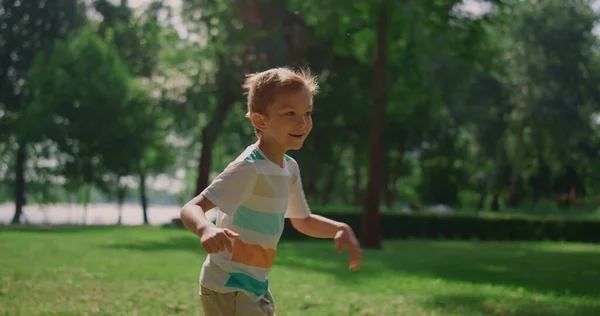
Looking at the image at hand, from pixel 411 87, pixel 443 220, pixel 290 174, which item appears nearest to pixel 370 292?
pixel 290 174

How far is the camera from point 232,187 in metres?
3.70

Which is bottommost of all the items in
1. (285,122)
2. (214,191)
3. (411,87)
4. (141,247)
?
(141,247)

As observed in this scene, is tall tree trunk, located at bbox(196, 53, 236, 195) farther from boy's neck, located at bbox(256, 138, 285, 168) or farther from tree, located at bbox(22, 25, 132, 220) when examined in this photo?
boy's neck, located at bbox(256, 138, 285, 168)

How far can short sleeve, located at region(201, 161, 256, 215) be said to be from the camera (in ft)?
12.0

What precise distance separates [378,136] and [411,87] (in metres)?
6.83

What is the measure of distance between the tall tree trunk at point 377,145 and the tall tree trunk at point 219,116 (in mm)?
10245

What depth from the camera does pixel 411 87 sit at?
29078 millimetres

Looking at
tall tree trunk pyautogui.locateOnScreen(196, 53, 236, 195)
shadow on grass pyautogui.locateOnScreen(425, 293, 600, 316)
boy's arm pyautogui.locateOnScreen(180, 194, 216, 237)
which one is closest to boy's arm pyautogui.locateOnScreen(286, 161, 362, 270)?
boy's arm pyautogui.locateOnScreen(180, 194, 216, 237)

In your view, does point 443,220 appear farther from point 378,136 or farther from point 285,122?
point 285,122

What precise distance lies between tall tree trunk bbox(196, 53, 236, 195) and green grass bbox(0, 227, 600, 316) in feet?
40.5

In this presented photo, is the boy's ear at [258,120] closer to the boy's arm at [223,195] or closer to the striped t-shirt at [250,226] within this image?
the striped t-shirt at [250,226]

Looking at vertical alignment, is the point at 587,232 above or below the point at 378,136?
below

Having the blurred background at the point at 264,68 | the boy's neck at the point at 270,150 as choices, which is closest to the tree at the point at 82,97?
the blurred background at the point at 264,68

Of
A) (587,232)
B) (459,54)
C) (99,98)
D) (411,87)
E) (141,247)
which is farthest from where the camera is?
(99,98)
